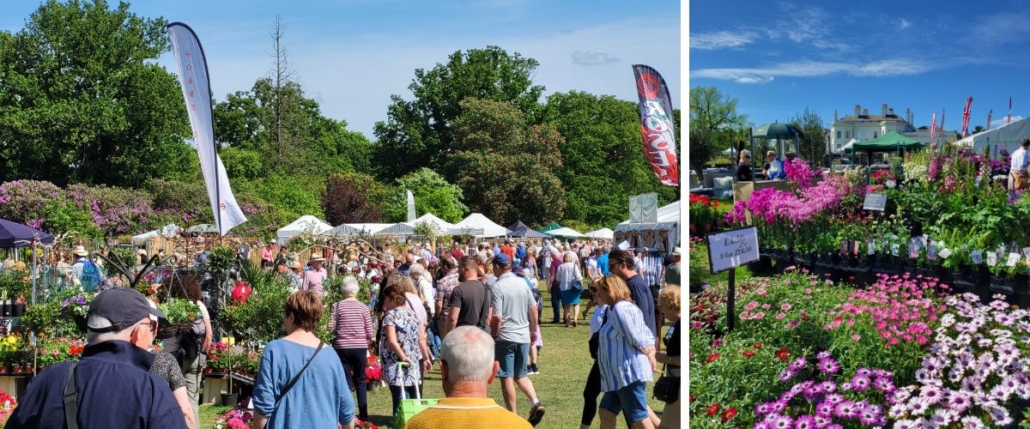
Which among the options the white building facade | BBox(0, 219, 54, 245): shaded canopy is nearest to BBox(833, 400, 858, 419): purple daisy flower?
the white building facade

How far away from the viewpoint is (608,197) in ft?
→ 177

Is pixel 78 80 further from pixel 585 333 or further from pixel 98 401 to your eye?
pixel 98 401

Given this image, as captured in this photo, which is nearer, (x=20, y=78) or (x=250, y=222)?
(x=250, y=222)

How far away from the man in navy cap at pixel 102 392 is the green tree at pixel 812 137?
2.26 m

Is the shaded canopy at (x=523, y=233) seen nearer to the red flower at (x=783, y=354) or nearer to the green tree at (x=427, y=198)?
the green tree at (x=427, y=198)

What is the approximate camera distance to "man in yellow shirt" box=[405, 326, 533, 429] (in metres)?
2.66

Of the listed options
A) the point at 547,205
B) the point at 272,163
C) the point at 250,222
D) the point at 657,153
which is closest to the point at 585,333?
the point at 657,153

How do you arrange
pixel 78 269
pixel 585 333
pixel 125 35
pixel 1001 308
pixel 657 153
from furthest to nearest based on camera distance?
1. pixel 125 35
2. pixel 78 269
3. pixel 585 333
4. pixel 657 153
5. pixel 1001 308

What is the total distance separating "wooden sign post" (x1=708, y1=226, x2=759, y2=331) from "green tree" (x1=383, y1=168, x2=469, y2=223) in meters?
42.5

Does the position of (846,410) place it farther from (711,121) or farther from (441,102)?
(441,102)

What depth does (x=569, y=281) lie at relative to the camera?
15383 mm

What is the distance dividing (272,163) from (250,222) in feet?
58.7

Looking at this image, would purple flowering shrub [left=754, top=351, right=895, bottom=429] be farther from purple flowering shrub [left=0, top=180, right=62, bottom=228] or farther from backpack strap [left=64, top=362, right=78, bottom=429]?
purple flowering shrub [left=0, top=180, right=62, bottom=228]

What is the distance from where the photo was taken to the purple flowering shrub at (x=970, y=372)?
341 centimetres
